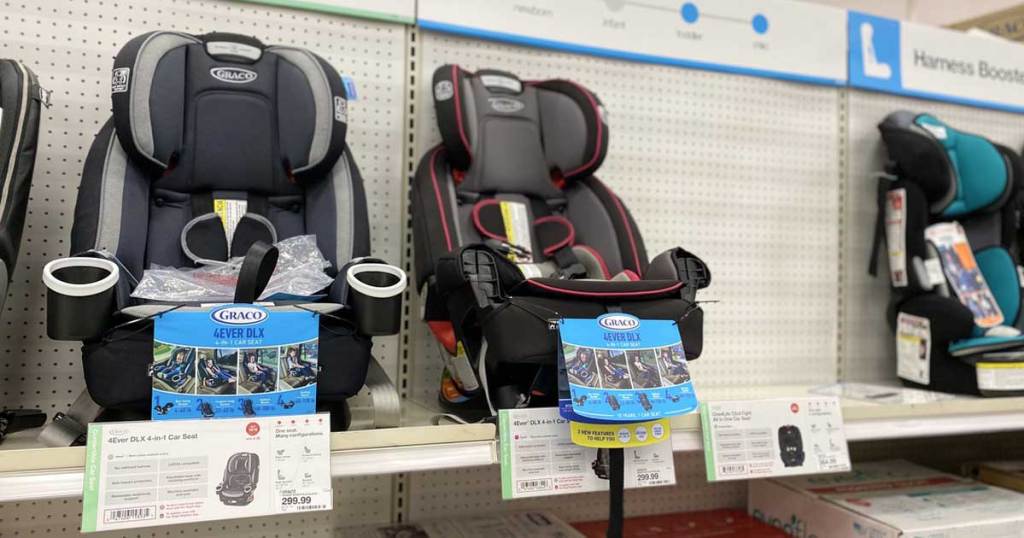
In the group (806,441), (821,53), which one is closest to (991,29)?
(821,53)

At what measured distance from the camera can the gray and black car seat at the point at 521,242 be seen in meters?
1.04

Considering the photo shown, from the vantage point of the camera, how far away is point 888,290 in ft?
6.44

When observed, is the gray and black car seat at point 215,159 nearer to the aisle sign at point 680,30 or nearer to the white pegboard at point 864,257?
the aisle sign at point 680,30

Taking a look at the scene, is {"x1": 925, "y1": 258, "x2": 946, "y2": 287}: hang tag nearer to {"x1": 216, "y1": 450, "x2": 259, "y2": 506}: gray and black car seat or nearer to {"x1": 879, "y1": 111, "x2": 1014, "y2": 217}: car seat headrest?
{"x1": 879, "y1": 111, "x2": 1014, "y2": 217}: car seat headrest

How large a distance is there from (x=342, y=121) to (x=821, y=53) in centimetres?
130

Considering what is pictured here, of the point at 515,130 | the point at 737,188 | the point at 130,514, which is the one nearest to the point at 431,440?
the point at 130,514

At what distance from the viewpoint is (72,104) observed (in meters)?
1.32

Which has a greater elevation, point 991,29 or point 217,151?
point 991,29

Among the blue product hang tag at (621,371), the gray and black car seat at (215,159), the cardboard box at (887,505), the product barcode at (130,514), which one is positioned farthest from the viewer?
the cardboard box at (887,505)

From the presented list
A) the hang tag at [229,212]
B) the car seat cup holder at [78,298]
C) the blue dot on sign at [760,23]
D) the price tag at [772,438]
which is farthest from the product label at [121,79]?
the blue dot on sign at [760,23]

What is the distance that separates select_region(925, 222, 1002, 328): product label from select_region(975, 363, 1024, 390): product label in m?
0.22

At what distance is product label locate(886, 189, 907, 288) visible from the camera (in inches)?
69.7

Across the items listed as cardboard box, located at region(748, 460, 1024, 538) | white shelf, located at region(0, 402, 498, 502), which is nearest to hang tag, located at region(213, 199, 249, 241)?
white shelf, located at region(0, 402, 498, 502)

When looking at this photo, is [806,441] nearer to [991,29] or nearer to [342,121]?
[342,121]
